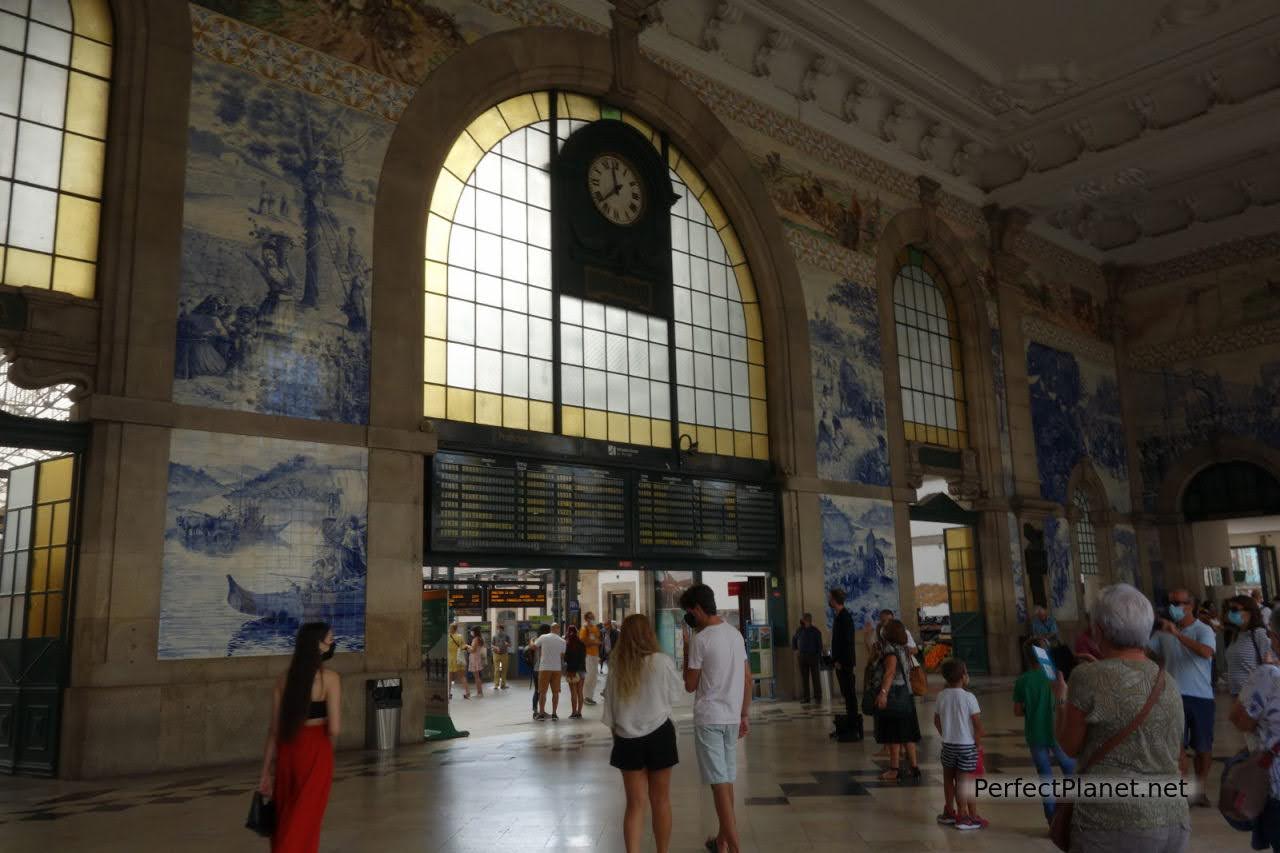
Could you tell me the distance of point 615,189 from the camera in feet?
50.6

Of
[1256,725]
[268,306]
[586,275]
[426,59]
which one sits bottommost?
[1256,725]

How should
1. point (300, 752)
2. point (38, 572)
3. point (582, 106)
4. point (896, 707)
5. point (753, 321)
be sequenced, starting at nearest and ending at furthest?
point (300, 752), point (896, 707), point (38, 572), point (582, 106), point (753, 321)

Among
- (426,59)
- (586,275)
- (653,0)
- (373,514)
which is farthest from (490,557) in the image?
(653,0)

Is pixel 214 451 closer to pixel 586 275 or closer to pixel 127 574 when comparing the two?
pixel 127 574

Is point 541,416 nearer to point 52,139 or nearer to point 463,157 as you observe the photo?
point 463,157

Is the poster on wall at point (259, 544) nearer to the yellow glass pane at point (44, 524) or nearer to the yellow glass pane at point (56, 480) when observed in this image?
the yellow glass pane at point (56, 480)

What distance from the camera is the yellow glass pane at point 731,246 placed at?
56.4 ft

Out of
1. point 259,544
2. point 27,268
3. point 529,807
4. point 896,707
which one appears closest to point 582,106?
point 27,268

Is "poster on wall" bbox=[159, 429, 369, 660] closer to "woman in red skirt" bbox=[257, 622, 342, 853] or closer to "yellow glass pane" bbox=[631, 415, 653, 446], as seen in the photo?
"yellow glass pane" bbox=[631, 415, 653, 446]

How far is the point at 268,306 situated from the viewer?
430 inches

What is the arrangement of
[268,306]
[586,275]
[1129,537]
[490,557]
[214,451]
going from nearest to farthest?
1. [214,451]
2. [268,306]
3. [490,557]
4. [586,275]
5. [1129,537]

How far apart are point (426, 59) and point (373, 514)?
19.5 feet

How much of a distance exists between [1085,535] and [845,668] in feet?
48.8

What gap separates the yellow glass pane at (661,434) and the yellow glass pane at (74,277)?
308 inches
